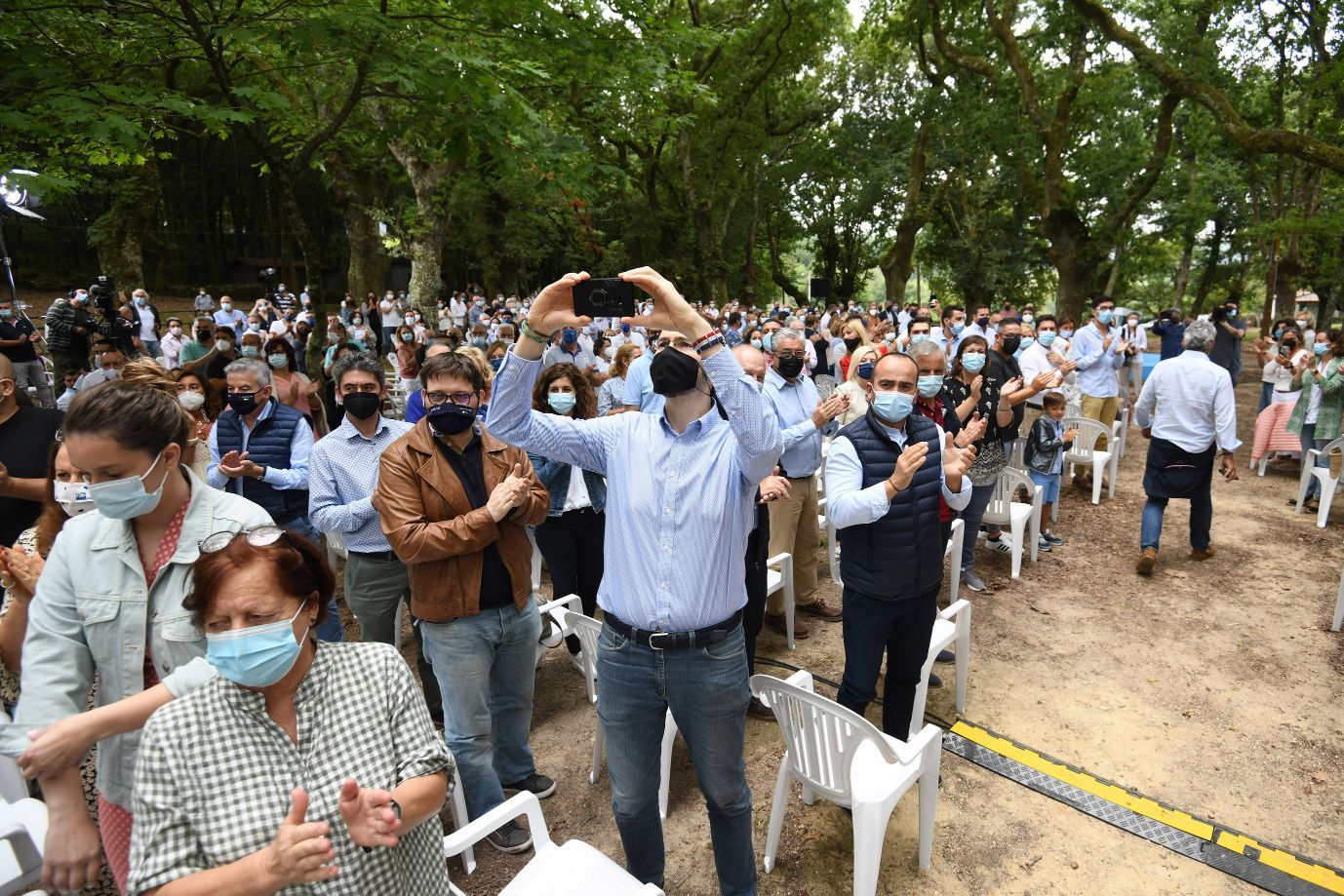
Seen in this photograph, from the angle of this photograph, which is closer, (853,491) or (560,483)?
(853,491)

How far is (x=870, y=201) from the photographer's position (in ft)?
85.3

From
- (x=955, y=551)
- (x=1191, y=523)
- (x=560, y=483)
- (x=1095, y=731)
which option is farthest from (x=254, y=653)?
(x=1191, y=523)

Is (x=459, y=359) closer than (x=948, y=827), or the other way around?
(x=459, y=359)

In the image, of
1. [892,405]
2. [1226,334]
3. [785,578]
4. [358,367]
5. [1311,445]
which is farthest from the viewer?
[1226,334]

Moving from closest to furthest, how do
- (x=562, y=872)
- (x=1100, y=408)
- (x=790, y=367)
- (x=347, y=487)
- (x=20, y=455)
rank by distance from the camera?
(x=562, y=872)
(x=20, y=455)
(x=347, y=487)
(x=790, y=367)
(x=1100, y=408)

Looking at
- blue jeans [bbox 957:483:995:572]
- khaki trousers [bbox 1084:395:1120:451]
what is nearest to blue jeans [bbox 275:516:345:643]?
blue jeans [bbox 957:483:995:572]

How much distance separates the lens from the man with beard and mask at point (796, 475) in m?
4.64

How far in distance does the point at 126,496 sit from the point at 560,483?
2302 millimetres

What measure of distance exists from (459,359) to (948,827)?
2.94 meters

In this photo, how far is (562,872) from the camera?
2.15 m

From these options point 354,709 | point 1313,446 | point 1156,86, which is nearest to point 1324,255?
point 1156,86

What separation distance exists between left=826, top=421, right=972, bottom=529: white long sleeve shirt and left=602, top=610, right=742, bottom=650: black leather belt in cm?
82

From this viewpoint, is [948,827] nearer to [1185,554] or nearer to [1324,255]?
[1185,554]

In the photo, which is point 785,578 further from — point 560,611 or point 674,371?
point 674,371
